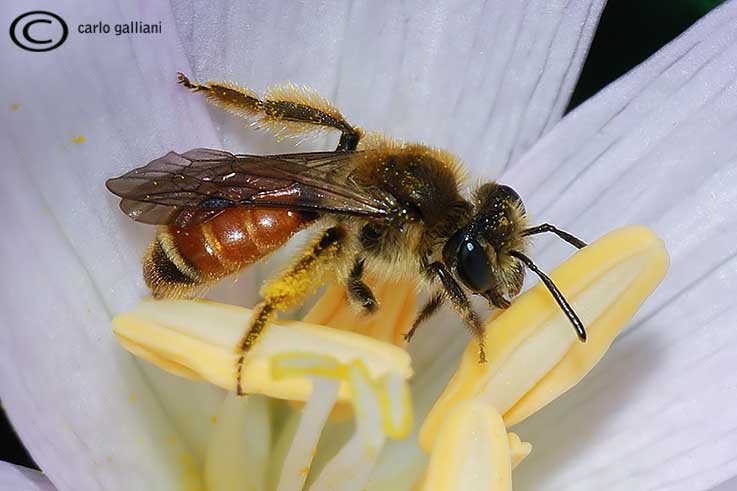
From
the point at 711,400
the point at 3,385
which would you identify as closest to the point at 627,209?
the point at 711,400

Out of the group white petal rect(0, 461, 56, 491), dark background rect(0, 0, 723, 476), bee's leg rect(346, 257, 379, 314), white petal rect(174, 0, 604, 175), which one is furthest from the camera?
dark background rect(0, 0, 723, 476)

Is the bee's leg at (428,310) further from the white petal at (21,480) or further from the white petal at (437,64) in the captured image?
the white petal at (21,480)

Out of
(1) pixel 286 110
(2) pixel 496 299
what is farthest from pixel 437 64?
(2) pixel 496 299

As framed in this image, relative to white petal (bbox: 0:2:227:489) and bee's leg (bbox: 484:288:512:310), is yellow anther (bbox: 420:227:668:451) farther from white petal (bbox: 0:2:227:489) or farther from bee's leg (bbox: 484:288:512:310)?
white petal (bbox: 0:2:227:489)

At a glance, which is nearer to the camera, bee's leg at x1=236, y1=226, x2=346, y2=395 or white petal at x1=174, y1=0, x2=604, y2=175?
bee's leg at x1=236, y1=226, x2=346, y2=395

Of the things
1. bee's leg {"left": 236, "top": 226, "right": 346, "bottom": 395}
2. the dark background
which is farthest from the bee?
the dark background

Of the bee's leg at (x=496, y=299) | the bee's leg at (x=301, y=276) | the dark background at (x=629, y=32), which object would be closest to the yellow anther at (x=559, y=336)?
the bee's leg at (x=496, y=299)

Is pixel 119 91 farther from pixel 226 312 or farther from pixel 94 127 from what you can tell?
pixel 226 312
